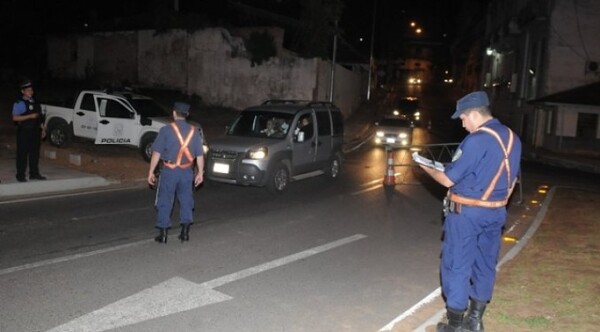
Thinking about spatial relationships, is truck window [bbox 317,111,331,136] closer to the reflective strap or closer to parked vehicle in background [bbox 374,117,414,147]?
the reflective strap

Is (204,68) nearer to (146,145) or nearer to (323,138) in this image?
(146,145)

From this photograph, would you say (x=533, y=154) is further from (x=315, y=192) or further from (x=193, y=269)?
(x=193, y=269)

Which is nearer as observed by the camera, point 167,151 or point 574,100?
point 167,151

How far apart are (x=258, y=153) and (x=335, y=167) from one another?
3600 mm

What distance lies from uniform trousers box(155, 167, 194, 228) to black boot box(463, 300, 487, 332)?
4.19 m

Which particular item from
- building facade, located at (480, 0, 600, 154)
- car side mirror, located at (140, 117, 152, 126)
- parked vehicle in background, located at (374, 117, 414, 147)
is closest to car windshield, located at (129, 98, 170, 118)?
car side mirror, located at (140, 117, 152, 126)

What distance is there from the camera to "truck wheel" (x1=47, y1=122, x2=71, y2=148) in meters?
16.6

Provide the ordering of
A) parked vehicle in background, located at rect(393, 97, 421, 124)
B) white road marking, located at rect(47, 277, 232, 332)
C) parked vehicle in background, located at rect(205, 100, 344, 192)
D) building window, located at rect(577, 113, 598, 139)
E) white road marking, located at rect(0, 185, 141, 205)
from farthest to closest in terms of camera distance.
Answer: parked vehicle in background, located at rect(393, 97, 421, 124) < building window, located at rect(577, 113, 598, 139) < parked vehicle in background, located at rect(205, 100, 344, 192) < white road marking, located at rect(0, 185, 141, 205) < white road marking, located at rect(47, 277, 232, 332)

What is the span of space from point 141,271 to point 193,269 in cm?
61

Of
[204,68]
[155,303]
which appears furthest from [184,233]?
[204,68]

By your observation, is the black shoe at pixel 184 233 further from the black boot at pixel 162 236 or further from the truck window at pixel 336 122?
the truck window at pixel 336 122

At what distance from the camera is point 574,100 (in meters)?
29.5

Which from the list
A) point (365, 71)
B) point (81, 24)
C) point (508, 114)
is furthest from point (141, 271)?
point (365, 71)

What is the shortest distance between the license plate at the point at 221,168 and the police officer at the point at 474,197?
24.1 ft
